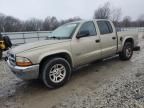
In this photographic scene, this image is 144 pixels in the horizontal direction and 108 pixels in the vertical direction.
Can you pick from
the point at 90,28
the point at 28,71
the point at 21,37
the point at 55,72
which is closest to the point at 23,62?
the point at 28,71

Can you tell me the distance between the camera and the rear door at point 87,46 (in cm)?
400

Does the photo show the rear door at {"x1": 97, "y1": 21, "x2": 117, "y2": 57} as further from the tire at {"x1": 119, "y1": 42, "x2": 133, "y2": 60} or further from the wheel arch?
the wheel arch

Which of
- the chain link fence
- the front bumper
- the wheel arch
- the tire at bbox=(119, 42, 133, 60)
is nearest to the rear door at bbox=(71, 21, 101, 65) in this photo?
the wheel arch

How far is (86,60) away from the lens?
4285mm

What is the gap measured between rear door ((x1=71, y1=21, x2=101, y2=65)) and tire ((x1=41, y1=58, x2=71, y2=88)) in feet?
1.40

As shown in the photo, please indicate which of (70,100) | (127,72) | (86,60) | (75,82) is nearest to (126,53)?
(127,72)

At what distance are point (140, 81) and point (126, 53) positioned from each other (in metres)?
2.34

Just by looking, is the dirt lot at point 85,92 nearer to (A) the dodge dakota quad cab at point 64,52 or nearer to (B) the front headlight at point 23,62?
(A) the dodge dakota quad cab at point 64,52

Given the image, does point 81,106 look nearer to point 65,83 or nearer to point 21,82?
point 65,83

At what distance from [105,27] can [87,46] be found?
1284 mm

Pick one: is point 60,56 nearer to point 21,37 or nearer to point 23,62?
point 23,62

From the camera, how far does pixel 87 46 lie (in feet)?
13.7

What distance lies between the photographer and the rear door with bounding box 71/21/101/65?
4004 mm

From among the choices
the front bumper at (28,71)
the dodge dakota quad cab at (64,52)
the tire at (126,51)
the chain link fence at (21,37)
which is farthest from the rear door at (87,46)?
the chain link fence at (21,37)
